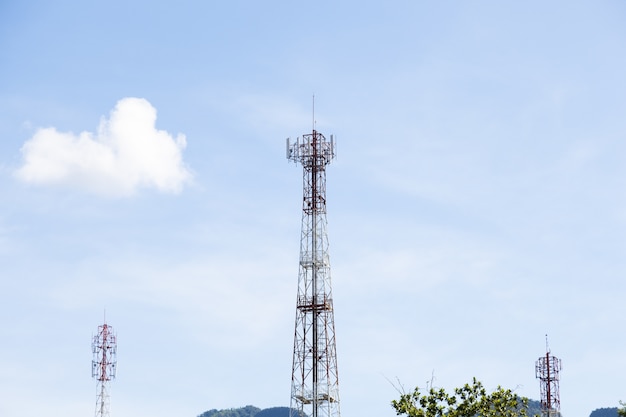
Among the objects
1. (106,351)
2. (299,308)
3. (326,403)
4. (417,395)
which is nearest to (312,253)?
(299,308)

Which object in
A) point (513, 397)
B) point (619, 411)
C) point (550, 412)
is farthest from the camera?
point (550, 412)

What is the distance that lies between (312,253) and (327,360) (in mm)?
7807

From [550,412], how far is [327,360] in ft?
94.1

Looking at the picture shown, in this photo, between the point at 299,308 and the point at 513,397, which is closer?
the point at 513,397

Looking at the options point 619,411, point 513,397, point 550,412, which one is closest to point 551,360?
point 550,412

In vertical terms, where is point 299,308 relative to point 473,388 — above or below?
above

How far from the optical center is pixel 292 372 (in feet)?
265

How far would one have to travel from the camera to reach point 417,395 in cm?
5297

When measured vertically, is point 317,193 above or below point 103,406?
above

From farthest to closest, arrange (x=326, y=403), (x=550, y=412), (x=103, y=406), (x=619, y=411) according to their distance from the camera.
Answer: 1. (x=550, y=412)
2. (x=103, y=406)
3. (x=326, y=403)
4. (x=619, y=411)

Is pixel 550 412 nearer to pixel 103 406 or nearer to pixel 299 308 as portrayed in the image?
pixel 299 308

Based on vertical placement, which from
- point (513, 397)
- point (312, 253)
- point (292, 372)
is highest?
point (312, 253)

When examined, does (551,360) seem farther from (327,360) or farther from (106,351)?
(106,351)

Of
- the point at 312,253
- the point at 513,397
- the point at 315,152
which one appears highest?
the point at 315,152
